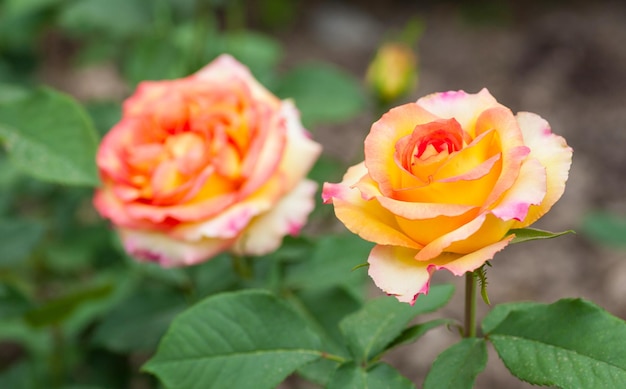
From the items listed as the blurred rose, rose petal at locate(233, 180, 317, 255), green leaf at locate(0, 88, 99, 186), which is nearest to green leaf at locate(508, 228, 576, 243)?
rose petal at locate(233, 180, 317, 255)

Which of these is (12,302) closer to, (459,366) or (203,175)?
(203,175)

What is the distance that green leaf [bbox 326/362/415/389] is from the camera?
47 cm

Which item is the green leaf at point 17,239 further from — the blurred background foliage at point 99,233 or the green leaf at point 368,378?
the green leaf at point 368,378

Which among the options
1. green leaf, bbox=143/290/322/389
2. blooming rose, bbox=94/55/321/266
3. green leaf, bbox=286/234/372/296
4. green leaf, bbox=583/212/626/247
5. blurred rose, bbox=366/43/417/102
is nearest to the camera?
green leaf, bbox=143/290/322/389

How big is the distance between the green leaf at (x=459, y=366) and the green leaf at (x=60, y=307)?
37 cm

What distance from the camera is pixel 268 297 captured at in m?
0.51

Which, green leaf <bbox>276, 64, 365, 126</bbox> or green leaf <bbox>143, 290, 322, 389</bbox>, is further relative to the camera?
green leaf <bbox>276, 64, 365, 126</bbox>

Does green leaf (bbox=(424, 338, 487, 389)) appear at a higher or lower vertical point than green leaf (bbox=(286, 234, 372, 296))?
higher

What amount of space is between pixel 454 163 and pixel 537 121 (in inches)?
2.8

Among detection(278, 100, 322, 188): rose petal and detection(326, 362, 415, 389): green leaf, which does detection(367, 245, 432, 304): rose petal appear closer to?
detection(326, 362, 415, 389): green leaf

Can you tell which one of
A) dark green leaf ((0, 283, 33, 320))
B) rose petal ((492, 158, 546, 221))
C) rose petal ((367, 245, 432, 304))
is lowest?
dark green leaf ((0, 283, 33, 320))

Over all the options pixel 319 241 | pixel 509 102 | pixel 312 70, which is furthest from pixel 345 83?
pixel 509 102

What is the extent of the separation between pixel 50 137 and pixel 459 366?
0.42 metres

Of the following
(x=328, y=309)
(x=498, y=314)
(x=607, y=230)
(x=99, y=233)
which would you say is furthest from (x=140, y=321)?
(x=607, y=230)
